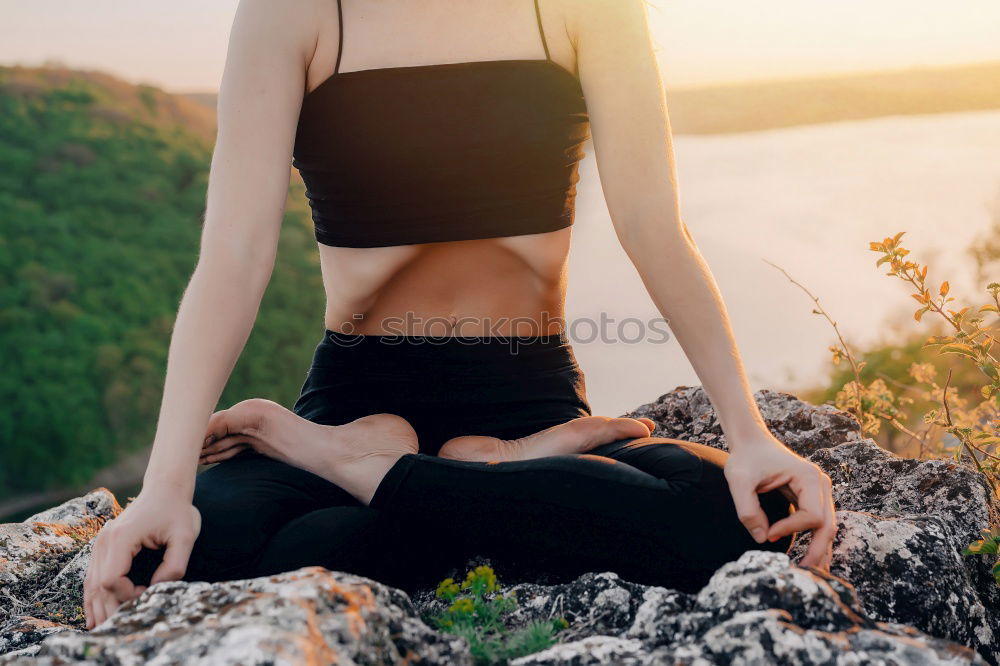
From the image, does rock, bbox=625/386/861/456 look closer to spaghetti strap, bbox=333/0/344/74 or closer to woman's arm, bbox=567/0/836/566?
woman's arm, bbox=567/0/836/566

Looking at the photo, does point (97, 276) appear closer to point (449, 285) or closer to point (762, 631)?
point (449, 285)

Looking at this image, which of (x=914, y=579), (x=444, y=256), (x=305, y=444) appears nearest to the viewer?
(x=914, y=579)

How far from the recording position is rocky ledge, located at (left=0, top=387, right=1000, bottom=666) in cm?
111

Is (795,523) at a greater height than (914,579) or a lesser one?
greater

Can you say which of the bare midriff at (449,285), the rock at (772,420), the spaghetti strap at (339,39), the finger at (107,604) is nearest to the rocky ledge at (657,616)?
the finger at (107,604)

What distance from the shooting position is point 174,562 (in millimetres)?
1486

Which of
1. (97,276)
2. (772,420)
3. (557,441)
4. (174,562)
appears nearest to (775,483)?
(557,441)

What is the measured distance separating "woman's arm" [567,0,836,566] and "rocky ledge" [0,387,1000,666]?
0.71 feet

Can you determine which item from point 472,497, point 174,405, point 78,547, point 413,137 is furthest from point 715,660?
point 78,547

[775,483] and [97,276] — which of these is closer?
[775,483]

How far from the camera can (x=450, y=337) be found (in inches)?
81.4

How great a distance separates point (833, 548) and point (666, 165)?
871mm

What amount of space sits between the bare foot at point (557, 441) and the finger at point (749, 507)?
1.16 feet

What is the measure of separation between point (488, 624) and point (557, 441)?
0.55 m
